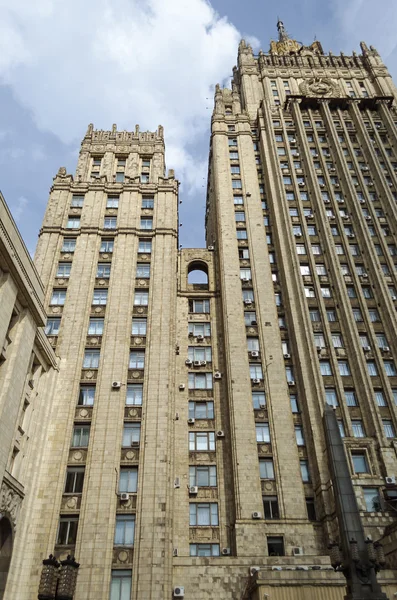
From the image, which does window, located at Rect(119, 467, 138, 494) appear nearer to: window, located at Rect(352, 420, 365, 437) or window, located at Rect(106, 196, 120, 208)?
window, located at Rect(352, 420, 365, 437)

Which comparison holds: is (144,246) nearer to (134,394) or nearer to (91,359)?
(91,359)

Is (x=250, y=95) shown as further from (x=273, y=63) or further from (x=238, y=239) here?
(x=238, y=239)

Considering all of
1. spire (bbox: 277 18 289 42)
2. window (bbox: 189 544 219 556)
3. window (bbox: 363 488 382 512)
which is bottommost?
window (bbox: 189 544 219 556)

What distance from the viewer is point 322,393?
31812 mm

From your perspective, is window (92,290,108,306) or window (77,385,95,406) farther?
window (92,290,108,306)

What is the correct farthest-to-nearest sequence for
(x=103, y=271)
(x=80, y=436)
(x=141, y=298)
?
(x=103, y=271) < (x=141, y=298) < (x=80, y=436)

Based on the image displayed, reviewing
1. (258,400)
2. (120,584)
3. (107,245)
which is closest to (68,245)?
(107,245)

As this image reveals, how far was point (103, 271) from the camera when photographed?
123 ft

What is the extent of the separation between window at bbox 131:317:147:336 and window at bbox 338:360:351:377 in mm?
13928

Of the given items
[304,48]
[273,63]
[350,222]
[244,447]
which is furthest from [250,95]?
[244,447]

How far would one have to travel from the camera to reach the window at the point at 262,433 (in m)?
30.9

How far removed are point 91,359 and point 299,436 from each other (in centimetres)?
1450

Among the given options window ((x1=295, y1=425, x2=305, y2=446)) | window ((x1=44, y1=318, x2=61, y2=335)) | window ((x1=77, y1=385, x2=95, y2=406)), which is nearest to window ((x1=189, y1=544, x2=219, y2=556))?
window ((x1=295, y1=425, x2=305, y2=446))

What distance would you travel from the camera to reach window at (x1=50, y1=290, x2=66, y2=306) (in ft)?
114
